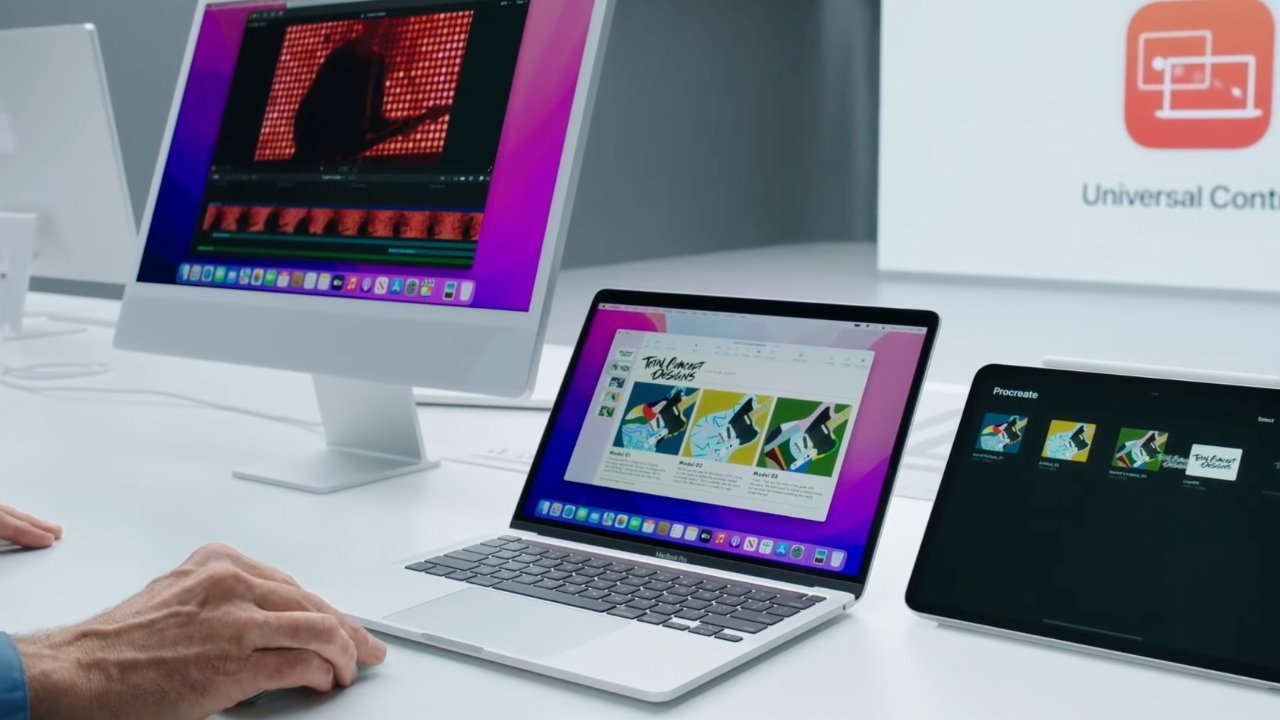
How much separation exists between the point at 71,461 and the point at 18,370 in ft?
2.03

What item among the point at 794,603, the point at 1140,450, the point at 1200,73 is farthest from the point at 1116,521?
the point at 1200,73

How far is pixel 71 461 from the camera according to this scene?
1.37 m

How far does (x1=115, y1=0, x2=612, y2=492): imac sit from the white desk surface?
11 cm

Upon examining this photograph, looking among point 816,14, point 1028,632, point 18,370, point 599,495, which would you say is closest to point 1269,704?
point 1028,632

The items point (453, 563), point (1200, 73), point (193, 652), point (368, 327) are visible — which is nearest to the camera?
point (193, 652)

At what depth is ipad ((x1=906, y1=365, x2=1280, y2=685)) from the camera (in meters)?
0.77

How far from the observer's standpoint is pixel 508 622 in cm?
83

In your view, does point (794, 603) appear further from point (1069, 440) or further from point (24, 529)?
point (24, 529)

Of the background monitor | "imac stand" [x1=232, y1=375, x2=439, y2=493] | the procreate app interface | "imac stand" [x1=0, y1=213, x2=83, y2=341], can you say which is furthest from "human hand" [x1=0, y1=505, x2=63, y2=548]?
"imac stand" [x1=0, y1=213, x2=83, y2=341]

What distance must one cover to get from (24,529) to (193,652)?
0.41 meters

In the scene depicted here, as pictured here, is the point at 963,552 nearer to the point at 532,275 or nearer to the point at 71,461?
the point at 532,275

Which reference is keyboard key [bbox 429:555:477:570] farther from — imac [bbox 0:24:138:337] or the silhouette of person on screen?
imac [bbox 0:24:138:337]

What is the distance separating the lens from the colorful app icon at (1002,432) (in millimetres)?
896

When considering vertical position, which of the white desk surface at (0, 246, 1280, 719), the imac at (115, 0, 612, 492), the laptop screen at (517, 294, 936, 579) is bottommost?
the white desk surface at (0, 246, 1280, 719)
